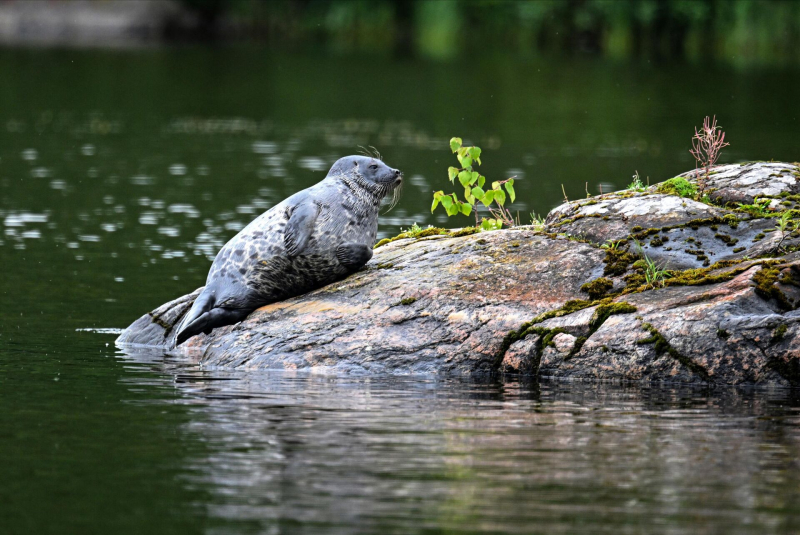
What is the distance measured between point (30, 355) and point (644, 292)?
6.36 m

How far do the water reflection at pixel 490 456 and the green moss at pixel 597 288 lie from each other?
130cm

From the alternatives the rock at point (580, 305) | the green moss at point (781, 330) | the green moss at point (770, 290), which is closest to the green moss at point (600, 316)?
the rock at point (580, 305)

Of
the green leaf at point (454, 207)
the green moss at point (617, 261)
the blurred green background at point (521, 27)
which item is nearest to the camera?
the green moss at point (617, 261)

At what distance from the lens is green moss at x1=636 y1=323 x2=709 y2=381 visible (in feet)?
38.7

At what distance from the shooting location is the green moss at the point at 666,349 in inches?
464

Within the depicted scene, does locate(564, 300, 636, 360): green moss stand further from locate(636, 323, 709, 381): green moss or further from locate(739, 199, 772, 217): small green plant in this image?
locate(739, 199, 772, 217): small green plant

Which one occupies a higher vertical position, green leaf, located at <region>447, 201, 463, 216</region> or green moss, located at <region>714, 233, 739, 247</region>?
green leaf, located at <region>447, 201, 463, 216</region>

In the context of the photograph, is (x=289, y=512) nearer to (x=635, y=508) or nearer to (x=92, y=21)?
(x=635, y=508)

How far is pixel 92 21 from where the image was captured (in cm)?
8962

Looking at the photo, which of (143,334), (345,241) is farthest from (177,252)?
(345,241)

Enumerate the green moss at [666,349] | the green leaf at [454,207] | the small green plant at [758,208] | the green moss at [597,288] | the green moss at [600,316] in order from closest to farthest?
the green moss at [666,349] < the green moss at [600,316] < the green moss at [597,288] < the small green plant at [758,208] < the green leaf at [454,207]

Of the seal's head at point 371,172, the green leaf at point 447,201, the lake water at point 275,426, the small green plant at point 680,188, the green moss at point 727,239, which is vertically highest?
the seal's head at point 371,172

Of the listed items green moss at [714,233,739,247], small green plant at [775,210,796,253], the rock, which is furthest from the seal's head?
small green plant at [775,210,796,253]

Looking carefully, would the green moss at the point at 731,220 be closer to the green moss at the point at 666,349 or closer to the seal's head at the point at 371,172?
the green moss at the point at 666,349
